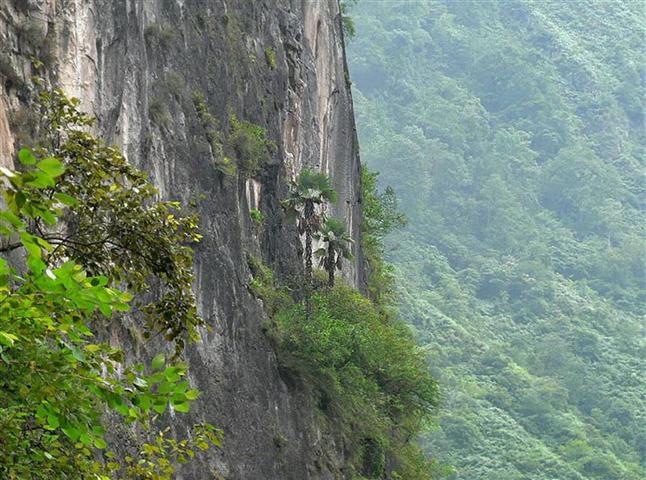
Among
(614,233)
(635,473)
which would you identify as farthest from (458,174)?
(635,473)

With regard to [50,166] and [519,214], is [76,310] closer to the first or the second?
[50,166]

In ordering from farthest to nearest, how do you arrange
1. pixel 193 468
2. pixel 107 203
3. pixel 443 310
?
pixel 443 310 → pixel 193 468 → pixel 107 203

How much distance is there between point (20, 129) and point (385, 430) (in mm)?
23828

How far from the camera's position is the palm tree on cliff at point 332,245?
3981 cm

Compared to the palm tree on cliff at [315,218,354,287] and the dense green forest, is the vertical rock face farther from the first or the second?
the dense green forest

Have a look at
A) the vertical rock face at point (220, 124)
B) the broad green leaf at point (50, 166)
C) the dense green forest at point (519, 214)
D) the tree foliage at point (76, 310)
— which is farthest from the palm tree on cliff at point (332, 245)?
the dense green forest at point (519, 214)

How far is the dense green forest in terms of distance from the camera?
352 ft

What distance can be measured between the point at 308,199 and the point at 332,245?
8.19 ft

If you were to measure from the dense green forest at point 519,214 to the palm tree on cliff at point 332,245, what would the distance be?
53.1m

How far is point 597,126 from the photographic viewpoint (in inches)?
6727

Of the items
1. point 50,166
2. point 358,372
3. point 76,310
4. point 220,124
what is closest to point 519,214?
point 358,372

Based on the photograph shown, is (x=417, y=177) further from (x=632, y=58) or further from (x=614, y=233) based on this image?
(x=632, y=58)

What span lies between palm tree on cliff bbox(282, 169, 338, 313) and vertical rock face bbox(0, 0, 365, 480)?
0.37 metres

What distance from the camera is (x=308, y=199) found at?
37875 mm
